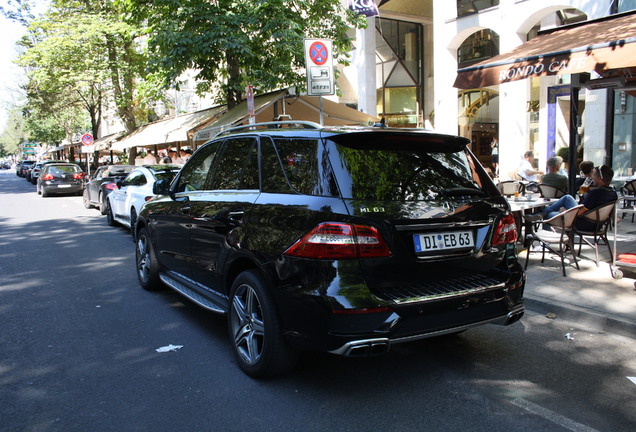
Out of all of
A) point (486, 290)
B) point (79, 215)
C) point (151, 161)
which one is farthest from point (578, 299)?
point (151, 161)

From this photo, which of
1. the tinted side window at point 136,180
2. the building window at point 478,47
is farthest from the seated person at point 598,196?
the building window at point 478,47

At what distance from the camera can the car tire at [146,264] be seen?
6227 mm

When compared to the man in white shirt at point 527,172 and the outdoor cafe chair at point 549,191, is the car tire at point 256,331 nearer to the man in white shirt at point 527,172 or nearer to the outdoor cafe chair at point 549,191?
the outdoor cafe chair at point 549,191

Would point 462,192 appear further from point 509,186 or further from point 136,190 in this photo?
point 136,190

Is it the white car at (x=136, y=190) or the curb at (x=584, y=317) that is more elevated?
the white car at (x=136, y=190)

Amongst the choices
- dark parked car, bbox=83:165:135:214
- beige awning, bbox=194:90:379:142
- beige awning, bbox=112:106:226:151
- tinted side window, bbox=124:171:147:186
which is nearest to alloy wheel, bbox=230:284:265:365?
tinted side window, bbox=124:171:147:186

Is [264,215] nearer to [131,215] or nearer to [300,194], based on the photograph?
[300,194]

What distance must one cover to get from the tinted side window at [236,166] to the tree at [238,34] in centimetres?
970

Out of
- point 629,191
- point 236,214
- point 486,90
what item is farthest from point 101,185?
point 486,90

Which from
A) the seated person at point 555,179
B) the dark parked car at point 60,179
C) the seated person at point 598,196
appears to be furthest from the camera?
the dark parked car at point 60,179

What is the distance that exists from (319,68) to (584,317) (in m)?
5.52

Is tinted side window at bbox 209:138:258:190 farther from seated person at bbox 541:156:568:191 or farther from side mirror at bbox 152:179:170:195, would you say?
seated person at bbox 541:156:568:191

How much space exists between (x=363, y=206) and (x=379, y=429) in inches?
53.6

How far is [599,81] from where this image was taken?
7.55m
